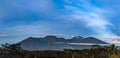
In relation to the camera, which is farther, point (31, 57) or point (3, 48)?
point (3, 48)

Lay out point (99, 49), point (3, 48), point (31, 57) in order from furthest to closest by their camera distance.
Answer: point (99, 49), point (3, 48), point (31, 57)

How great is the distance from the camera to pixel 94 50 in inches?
3593

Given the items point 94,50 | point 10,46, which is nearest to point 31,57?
point 10,46

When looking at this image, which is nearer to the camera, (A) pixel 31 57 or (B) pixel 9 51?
(A) pixel 31 57

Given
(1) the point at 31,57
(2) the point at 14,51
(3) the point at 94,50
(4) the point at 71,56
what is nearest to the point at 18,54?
(2) the point at 14,51

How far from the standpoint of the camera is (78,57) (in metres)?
81.1

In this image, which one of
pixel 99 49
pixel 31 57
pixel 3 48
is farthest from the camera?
pixel 99 49

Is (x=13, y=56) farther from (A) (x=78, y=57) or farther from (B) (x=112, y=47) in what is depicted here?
(B) (x=112, y=47)

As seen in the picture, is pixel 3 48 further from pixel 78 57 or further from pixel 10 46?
pixel 78 57

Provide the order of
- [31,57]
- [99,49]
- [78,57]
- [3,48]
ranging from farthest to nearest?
[99,49]
[3,48]
[78,57]
[31,57]

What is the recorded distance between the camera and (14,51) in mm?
82250

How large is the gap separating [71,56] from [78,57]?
97.0 inches

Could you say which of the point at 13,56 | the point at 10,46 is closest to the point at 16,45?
the point at 10,46

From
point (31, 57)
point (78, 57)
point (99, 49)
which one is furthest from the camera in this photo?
point (99, 49)
